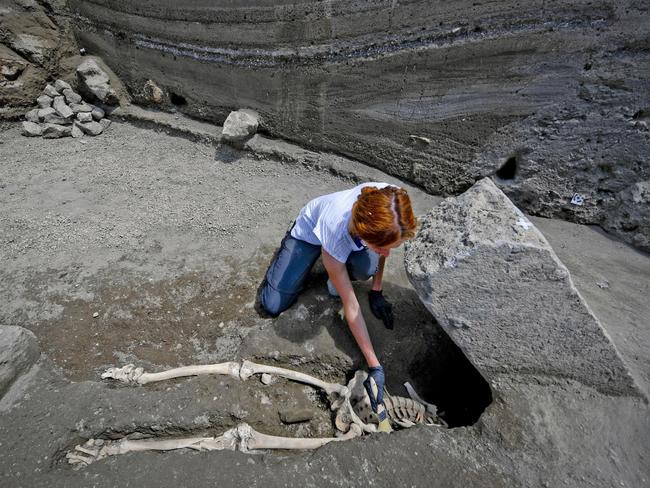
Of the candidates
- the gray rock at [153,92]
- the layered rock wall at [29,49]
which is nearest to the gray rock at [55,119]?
the layered rock wall at [29,49]

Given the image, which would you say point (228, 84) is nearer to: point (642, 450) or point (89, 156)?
point (89, 156)

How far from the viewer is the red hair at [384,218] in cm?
181

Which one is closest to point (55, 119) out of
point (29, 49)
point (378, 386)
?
point (29, 49)

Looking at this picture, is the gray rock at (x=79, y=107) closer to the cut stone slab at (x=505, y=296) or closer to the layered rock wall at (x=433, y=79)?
the layered rock wall at (x=433, y=79)

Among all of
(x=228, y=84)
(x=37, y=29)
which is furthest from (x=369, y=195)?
(x=37, y=29)

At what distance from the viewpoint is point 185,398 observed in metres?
2.19

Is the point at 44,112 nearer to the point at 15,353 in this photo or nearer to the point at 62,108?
the point at 62,108

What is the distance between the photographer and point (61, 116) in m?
4.44

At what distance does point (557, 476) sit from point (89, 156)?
4763 millimetres

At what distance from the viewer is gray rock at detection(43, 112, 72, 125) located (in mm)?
4391

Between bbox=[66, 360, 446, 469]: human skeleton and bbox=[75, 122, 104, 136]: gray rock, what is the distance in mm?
3262

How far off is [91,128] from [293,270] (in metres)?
3.40

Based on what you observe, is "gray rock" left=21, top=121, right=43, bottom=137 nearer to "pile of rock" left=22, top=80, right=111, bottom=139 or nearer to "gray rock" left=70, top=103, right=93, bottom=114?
"pile of rock" left=22, top=80, right=111, bottom=139

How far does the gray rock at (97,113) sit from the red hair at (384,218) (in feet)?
13.5
